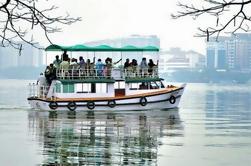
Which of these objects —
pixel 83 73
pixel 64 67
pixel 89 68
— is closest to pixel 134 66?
pixel 89 68

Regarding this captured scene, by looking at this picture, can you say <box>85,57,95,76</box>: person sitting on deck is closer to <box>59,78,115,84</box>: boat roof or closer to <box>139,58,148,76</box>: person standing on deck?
<box>59,78,115,84</box>: boat roof

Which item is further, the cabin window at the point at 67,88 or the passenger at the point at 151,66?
the passenger at the point at 151,66

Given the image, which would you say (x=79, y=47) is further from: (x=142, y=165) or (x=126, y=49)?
(x=142, y=165)

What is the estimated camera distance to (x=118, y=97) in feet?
128

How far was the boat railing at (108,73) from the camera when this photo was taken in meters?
38.9

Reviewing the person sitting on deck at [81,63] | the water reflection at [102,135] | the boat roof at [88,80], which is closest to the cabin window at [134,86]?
the boat roof at [88,80]

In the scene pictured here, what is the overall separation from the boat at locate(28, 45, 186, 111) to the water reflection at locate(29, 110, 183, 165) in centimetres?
100

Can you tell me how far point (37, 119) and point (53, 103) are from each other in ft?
15.6

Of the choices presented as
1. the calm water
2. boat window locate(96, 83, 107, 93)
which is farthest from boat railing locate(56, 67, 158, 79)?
the calm water

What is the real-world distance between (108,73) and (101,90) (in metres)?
1.17

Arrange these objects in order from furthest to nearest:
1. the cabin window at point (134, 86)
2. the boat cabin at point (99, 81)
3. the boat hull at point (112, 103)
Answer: the cabin window at point (134, 86), the boat cabin at point (99, 81), the boat hull at point (112, 103)

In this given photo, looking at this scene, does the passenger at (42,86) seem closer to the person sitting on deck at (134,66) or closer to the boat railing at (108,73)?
the boat railing at (108,73)

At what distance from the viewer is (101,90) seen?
39312 millimetres

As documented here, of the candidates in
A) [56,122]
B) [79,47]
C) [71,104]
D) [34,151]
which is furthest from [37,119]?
[34,151]
